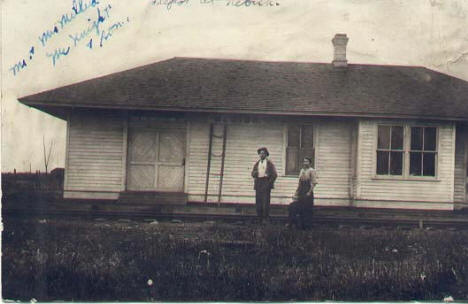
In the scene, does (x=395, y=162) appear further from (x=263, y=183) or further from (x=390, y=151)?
(x=263, y=183)

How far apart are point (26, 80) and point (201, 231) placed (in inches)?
153

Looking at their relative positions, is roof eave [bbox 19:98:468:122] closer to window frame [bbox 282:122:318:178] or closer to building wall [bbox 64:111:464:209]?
building wall [bbox 64:111:464:209]

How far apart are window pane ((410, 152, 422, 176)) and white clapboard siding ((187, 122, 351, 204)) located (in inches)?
63.3

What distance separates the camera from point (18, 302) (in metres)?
5.45

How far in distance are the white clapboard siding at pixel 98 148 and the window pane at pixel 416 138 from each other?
24.9 feet

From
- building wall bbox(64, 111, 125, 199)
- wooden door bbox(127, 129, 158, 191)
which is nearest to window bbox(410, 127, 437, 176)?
wooden door bbox(127, 129, 158, 191)

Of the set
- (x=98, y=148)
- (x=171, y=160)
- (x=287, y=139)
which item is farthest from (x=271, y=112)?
(x=98, y=148)

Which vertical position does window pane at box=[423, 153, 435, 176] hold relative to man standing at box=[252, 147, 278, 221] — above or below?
above

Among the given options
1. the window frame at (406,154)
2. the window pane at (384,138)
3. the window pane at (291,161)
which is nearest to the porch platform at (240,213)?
the window frame at (406,154)

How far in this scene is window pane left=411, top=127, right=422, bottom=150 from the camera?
1159 centimetres

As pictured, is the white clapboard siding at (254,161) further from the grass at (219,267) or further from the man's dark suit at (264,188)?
the grass at (219,267)

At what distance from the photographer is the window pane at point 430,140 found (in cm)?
1166

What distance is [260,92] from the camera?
11.3 m

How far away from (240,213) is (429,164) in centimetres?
532
